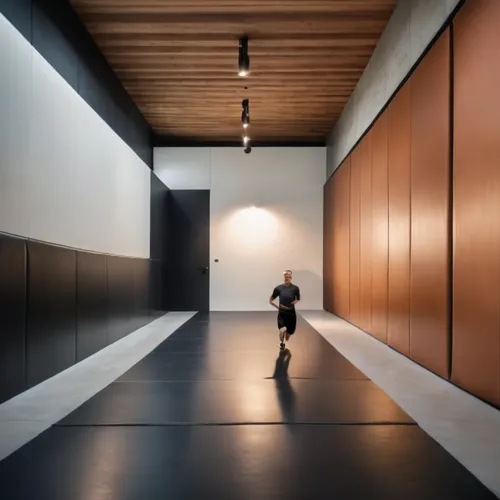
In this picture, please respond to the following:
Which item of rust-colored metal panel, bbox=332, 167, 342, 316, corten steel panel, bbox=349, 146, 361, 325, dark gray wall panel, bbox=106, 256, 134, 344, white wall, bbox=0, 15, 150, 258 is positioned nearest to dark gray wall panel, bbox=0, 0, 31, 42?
white wall, bbox=0, 15, 150, 258

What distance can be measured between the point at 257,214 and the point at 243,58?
6407 mm

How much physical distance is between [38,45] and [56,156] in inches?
49.3

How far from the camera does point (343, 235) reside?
10.6 m

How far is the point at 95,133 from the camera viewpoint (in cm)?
683

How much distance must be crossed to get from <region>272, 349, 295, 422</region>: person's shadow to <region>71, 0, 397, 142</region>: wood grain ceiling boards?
181 inches

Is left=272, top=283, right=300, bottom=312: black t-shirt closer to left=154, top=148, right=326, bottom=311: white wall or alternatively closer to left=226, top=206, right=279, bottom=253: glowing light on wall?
left=154, top=148, right=326, bottom=311: white wall

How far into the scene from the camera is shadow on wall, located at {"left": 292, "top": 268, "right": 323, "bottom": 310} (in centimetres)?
1350

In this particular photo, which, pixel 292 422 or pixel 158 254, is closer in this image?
pixel 292 422

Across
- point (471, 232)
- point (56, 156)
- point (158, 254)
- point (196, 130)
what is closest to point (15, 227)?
point (56, 156)

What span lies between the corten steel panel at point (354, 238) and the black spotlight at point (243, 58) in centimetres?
272

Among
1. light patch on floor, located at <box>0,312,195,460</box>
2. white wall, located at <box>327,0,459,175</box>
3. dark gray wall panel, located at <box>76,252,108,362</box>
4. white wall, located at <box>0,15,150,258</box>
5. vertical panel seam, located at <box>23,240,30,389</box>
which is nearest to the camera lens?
light patch on floor, located at <box>0,312,195,460</box>

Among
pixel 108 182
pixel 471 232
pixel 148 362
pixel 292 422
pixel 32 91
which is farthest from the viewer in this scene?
pixel 108 182

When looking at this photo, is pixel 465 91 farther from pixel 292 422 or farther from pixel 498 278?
pixel 292 422

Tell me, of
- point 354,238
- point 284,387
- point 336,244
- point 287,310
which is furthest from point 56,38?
point 336,244
